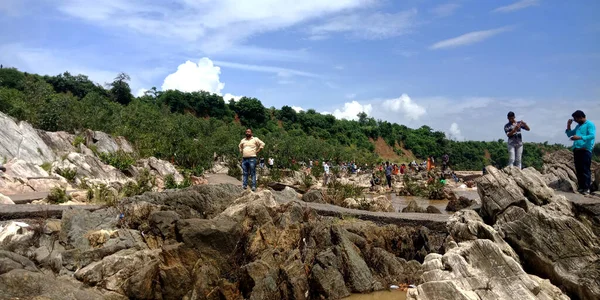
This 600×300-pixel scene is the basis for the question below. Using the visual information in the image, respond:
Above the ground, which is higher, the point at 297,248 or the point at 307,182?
the point at 297,248

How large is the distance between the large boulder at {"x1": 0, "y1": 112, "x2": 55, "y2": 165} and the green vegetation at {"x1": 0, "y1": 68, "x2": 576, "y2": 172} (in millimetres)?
2736

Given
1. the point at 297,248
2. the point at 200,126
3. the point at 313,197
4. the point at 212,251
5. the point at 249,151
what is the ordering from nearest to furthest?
the point at 212,251, the point at 297,248, the point at 249,151, the point at 313,197, the point at 200,126

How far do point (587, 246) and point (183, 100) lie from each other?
63.7m

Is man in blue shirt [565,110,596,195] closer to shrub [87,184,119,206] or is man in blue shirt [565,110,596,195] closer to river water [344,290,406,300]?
river water [344,290,406,300]

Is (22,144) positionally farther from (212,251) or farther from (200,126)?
(200,126)

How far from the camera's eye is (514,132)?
11047 millimetres

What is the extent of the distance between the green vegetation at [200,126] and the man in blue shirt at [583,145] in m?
19.0

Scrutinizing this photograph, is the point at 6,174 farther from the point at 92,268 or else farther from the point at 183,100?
the point at 183,100

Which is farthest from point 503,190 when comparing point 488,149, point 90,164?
point 488,149

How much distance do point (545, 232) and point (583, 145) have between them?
310 centimetres

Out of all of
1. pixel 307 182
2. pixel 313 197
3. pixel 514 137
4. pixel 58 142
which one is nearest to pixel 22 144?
pixel 58 142

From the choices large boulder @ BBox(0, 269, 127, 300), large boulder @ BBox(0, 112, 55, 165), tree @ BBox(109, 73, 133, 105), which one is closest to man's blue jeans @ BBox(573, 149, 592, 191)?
large boulder @ BBox(0, 269, 127, 300)

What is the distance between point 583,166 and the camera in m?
10.1

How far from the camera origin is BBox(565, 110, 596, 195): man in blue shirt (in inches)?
393
